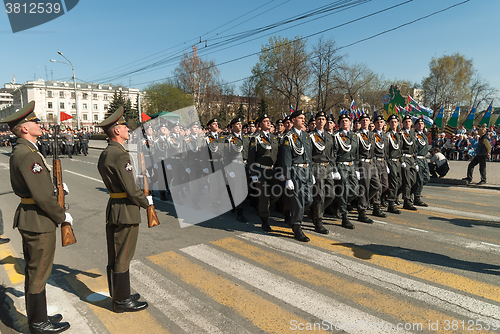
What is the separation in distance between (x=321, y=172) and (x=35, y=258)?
4564 mm

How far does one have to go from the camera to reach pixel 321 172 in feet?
19.8

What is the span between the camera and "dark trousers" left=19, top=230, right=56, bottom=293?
9.63 feet

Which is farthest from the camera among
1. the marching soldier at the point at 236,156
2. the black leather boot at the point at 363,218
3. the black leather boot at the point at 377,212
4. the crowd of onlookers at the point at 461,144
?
the crowd of onlookers at the point at 461,144

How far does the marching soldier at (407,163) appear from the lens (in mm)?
7516

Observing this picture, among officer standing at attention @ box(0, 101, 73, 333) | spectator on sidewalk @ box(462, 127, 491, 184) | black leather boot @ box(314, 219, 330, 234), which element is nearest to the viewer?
officer standing at attention @ box(0, 101, 73, 333)

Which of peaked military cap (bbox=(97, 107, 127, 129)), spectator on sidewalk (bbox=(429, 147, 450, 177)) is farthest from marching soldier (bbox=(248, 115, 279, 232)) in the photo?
spectator on sidewalk (bbox=(429, 147, 450, 177))

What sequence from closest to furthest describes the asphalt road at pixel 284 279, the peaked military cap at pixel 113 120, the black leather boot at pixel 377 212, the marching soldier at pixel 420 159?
the asphalt road at pixel 284 279, the peaked military cap at pixel 113 120, the black leather boot at pixel 377 212, the marching soldier at pixel 420 159

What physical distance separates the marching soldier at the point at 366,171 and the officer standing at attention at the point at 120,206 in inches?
187

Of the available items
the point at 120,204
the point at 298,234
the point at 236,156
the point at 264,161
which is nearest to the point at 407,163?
the point at 264,161

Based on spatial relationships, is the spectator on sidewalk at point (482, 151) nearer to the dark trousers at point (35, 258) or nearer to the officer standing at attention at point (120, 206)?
the officer standing at attention at point (120, 206)

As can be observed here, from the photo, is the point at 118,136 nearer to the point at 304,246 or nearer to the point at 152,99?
the point at 304,246

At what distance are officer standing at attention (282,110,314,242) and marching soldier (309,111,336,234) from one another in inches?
11.0

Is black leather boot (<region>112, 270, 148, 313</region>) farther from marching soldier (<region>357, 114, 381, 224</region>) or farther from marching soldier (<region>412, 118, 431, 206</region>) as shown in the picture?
marching soldier (<region>412, 118, 431, 206</region>)

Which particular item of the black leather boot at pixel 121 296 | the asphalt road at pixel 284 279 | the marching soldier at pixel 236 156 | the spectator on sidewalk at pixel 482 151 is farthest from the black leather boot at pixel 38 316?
the spectator on sidewalk at pixel 482 151
